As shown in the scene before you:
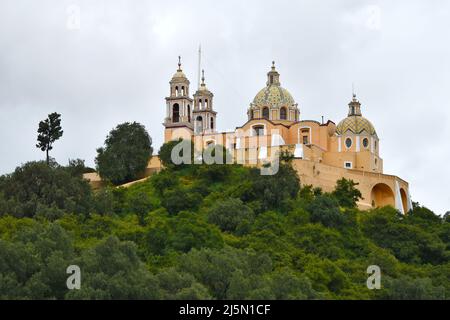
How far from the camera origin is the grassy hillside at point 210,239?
122 feet

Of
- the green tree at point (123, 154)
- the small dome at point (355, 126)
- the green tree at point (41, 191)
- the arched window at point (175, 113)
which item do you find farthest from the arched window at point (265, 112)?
the green tree at point (41, 191)

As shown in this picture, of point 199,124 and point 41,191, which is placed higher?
point 199,124

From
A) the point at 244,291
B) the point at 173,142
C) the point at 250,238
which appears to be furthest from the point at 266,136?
the point at 244,291

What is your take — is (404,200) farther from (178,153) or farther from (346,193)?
(178,153)

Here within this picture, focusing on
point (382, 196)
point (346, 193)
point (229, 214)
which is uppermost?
point (382, 196)

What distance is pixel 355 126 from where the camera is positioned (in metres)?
62.4

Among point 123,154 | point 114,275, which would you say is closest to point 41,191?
point 123,154

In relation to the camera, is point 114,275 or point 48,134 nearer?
point 114,275

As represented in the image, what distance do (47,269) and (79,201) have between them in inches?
626

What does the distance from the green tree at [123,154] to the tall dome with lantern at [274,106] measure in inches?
243

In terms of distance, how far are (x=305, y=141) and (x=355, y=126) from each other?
2.53 metres

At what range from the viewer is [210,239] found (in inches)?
1829

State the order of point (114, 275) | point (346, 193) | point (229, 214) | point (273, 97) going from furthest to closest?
point (273, 97) → point (346, 193) → point (229, 214) → point (114, 275)

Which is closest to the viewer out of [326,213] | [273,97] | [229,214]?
[229,214]
